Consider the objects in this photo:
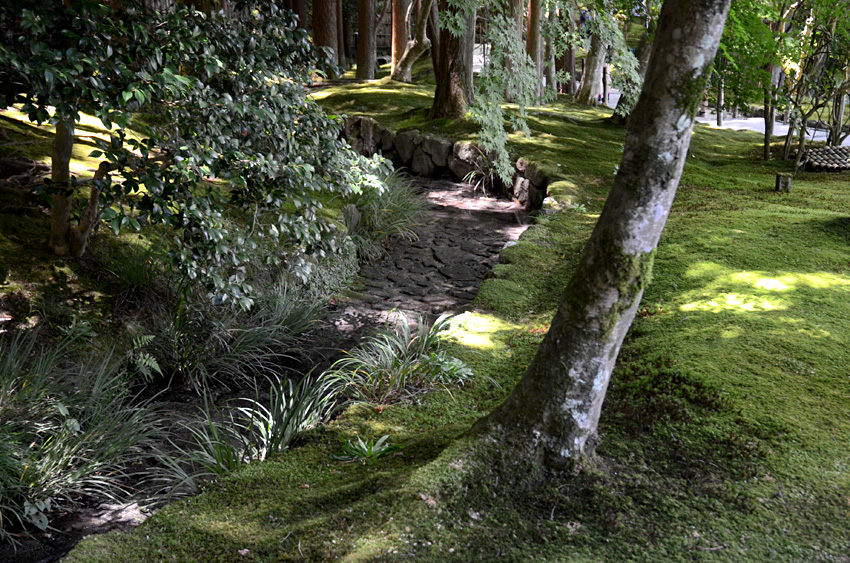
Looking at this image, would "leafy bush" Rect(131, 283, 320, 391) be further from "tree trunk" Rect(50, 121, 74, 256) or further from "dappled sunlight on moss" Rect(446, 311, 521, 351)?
"dappled sunlight on moss" Rect(446, 311, 521, 351)

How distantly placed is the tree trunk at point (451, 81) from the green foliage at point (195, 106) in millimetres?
7380

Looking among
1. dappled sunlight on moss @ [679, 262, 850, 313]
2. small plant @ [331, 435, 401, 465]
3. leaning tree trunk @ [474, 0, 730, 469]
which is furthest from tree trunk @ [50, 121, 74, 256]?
dappled sunlight on moss @ [679, 262, 850, 313]

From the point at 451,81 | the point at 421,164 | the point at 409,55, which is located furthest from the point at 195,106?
the point at 409,55

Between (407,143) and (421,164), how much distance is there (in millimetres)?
480

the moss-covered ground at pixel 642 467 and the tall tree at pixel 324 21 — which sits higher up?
the tall tree at pixel 324 21

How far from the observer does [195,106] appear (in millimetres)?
3703

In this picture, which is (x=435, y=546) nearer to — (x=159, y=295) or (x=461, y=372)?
(x=461, y=372)

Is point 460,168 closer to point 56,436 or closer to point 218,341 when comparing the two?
point 218,341

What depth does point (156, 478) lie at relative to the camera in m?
3.55

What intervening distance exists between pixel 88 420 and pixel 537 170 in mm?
7564

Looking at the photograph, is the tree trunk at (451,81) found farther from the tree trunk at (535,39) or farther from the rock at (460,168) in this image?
the tree trunk at (535,39)

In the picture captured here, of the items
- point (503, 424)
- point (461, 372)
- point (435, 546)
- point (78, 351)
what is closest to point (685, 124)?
point (503, 424)

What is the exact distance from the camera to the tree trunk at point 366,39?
16.3 m

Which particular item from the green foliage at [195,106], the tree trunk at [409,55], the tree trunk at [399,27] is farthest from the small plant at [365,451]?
the tree trunk at [399,27]
